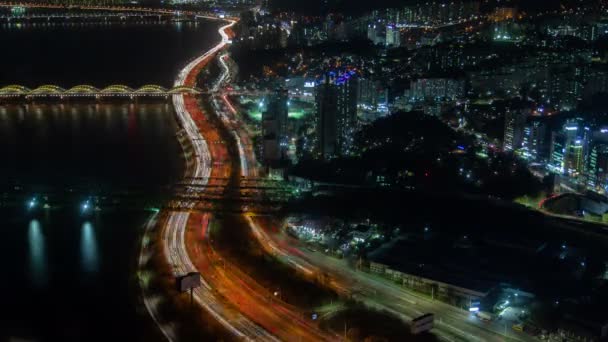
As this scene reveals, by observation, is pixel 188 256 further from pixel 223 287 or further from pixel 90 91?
pixel 90 91

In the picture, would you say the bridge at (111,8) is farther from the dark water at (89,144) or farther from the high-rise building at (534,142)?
the high-rise building at (534,142)

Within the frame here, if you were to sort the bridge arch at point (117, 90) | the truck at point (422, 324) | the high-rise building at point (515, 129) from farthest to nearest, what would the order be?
the bridge arch at point (117, 90), the high-rise building at point (515, 129), the truck at point (422, 324)

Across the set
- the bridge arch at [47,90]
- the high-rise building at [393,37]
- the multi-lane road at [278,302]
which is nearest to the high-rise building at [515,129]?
the multi-lane road at [278,302]

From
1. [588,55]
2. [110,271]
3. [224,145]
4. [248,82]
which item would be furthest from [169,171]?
[588,55]

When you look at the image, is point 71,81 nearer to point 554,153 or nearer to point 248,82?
point 248,82

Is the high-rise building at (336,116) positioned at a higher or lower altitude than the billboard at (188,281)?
higher

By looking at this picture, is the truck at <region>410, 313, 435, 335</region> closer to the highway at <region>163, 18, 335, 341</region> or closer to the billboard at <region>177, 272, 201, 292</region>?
the highway at <region>163, 18, 335, 341</region>

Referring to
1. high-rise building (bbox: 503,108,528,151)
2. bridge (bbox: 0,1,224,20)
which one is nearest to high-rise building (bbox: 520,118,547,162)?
high-rise building (bbox: 503,108,528,151)
